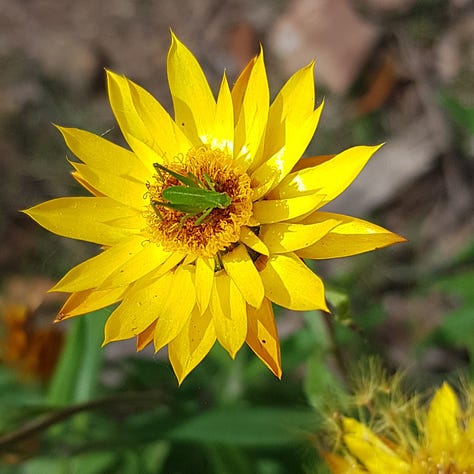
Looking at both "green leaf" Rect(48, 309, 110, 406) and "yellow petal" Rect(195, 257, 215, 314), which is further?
"green leaf" Rect(48, 309, 110, 406)

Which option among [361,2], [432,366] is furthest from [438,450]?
[361,2]

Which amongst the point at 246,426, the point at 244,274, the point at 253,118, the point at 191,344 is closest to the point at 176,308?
the point at 191,344

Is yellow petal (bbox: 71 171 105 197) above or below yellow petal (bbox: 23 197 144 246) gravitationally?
above

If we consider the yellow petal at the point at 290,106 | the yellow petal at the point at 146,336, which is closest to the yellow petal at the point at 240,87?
the yellow petal at the point at 290,106

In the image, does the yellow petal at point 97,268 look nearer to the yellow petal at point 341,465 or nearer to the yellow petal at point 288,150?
the yellow petal at point 288,150

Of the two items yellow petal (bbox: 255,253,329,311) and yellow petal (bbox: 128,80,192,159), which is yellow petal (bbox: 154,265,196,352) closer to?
yellow petal (bbox: 255,253,329,311)

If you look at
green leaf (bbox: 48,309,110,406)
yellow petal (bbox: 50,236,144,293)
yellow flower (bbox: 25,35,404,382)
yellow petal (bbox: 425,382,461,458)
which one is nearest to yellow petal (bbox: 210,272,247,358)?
yellow flower (bbox: 25,35,404,382)

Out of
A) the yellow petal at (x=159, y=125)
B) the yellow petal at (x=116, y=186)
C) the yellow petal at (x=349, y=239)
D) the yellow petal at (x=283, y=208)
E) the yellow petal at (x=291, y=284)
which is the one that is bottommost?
the yellow petal at (x=291, y=284)

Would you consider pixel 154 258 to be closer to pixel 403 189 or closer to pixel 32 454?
pixel 32 454
